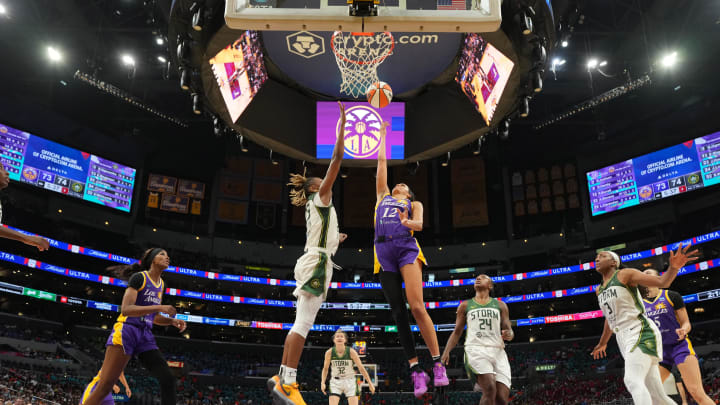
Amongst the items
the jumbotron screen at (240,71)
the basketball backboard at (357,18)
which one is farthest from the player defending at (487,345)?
the jumbotron screen at (240,71)

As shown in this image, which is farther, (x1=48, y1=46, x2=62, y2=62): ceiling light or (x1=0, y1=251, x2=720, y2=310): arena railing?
(x1=0, y1=251, x2=720, y2=310): arena railing

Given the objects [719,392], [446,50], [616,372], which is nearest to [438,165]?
[616,372]

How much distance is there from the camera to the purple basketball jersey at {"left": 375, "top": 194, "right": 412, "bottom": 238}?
6.30m

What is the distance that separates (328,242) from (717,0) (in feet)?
76.7

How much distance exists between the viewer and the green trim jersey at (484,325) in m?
6.67

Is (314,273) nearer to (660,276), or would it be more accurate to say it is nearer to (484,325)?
(484,325)

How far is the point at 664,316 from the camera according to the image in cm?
768

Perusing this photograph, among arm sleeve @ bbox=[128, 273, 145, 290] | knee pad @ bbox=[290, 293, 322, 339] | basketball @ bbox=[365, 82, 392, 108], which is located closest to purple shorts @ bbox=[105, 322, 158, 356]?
arm sleeve @ bbox=[128, 273, 145, 290]

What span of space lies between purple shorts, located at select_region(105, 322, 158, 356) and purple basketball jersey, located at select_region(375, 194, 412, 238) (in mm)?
2893

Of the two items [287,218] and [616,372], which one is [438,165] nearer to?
[287,218]

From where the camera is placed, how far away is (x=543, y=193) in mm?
34875

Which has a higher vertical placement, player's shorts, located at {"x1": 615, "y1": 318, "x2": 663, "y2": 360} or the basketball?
the basketball

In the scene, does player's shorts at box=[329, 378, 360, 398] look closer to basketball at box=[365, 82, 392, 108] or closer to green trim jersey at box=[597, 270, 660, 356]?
green trim jersey at box=[597, 270, 660, 356]

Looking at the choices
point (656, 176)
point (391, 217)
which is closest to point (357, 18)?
point (391, 217)
